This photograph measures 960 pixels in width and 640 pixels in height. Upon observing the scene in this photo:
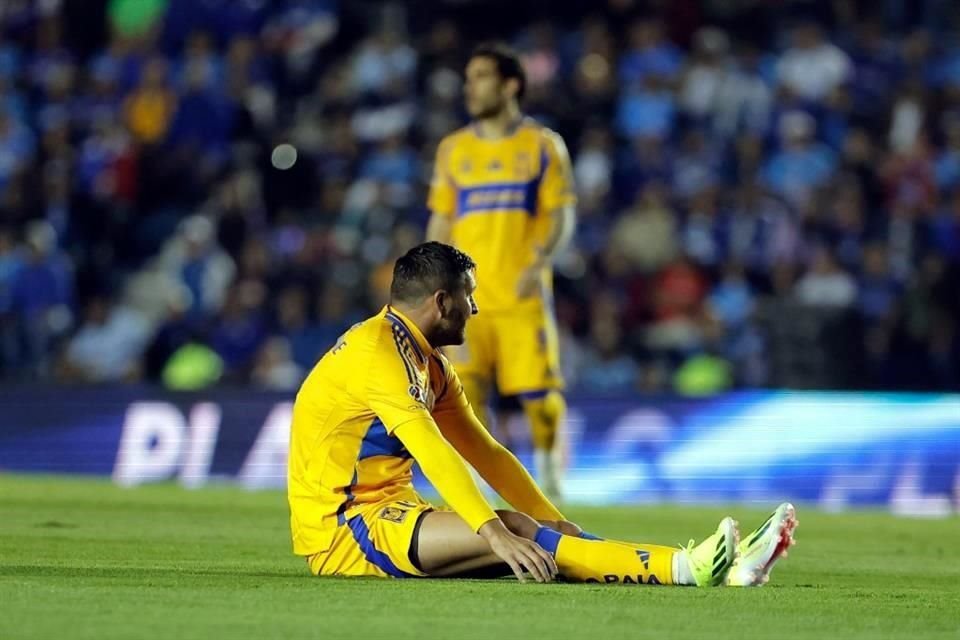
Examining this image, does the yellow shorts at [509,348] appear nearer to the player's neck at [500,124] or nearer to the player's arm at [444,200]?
the player's arm at [444,200]

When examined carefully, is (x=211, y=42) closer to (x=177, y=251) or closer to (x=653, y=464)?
(x=177, y=251)

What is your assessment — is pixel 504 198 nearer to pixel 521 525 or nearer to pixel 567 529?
pixel 567 529

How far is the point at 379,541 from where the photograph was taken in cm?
712

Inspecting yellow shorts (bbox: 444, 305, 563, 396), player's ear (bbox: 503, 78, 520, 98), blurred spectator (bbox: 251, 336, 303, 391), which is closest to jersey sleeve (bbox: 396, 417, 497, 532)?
yellow shorts (bbox: 444, 305, 563, 396)

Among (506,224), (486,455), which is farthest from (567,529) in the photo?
(506,224)

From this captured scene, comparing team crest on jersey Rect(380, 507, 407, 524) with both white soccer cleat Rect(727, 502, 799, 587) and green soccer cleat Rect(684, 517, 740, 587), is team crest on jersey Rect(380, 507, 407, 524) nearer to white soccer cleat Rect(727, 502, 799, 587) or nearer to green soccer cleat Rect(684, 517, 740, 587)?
green soccer cleat Rect(684, 517, 740, 587)

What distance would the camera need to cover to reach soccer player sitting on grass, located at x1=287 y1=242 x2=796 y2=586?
6957mm

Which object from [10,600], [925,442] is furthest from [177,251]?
[10,600]

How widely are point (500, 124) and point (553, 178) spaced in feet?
1.63

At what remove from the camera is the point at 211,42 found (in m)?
21.5

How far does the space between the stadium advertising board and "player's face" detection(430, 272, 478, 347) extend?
7591 millimetres

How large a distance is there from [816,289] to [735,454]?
3.18 meters

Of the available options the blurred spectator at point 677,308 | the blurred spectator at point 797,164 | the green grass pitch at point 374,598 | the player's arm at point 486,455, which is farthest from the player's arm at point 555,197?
the blurred spectator at point 797,164

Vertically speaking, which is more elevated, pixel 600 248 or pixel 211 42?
pixel 211 42
